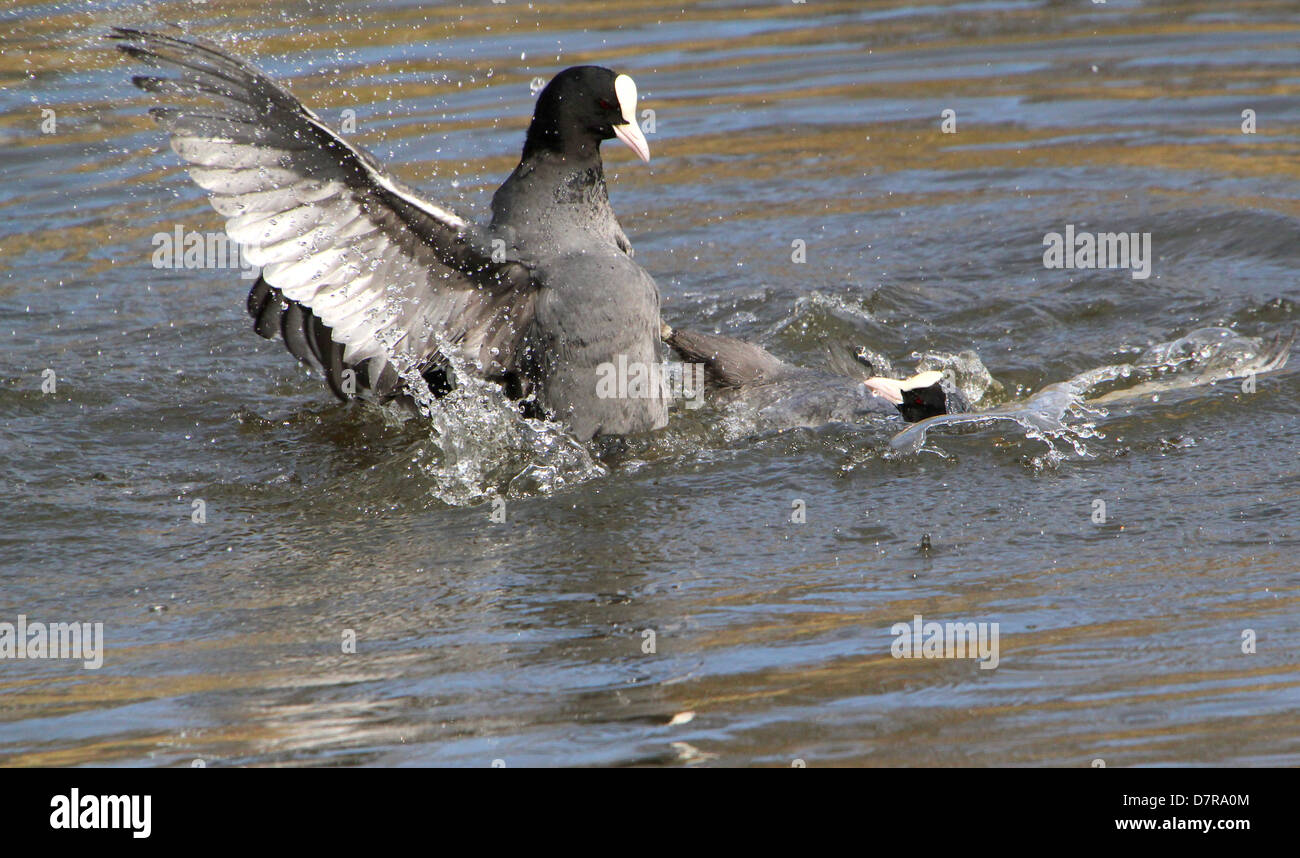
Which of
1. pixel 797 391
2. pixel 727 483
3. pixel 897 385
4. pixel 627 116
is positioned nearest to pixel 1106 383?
pixel 897 385

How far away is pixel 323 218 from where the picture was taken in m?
4.55

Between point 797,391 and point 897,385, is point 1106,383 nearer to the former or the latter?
point 897,385

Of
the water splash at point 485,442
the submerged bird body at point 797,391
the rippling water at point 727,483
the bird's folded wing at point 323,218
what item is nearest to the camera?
the rippling water at point 727,483

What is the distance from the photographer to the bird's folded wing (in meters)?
4.43

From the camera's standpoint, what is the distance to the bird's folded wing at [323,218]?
4434mm

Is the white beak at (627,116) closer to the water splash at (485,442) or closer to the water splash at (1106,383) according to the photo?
the water splash at (485,442)

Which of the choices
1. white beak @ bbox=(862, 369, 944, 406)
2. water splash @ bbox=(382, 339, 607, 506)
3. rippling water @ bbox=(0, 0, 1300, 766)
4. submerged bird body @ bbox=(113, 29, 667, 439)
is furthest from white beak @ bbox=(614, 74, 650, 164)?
white beak @ bbox=(862, 369, 944, 406)

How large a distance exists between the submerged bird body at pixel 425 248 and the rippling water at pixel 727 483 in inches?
14.5

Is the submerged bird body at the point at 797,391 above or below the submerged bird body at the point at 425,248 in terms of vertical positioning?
below

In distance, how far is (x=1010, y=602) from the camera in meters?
3.71

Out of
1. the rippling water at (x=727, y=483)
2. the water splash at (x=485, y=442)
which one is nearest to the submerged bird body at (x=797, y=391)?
the rippling water at (x=727, y=483)

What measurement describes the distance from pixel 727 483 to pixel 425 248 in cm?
120
